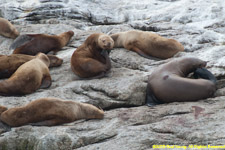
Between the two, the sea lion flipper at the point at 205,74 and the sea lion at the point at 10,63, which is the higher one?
the sea lion flipper at the point at 205,74

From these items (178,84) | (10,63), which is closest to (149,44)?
(178,84)

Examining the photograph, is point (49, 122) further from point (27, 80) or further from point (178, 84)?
point (178, 84)

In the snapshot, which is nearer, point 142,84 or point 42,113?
point 42,113

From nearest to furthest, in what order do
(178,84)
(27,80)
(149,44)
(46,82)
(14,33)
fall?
1. (178,84)
2. (27,80)
3. (46,82)
4. (149,44)
5. (14,33)

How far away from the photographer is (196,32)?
10.4 m

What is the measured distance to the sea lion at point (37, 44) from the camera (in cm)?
1033

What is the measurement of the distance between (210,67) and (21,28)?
661cm

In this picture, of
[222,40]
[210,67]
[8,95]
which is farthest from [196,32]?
[8,95]

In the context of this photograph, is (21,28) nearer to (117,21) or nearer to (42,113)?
(117,21)

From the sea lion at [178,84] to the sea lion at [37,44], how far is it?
12.6ft

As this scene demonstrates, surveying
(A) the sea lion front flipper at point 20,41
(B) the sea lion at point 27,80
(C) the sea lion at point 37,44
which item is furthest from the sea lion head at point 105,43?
(A) the sea lion front flipper at point 20,41

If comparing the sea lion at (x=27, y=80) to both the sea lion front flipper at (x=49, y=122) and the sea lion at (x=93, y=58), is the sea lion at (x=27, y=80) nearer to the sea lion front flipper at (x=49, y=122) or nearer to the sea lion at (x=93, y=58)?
the sea lion at (x=93, y=58)

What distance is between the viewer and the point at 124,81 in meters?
7.82

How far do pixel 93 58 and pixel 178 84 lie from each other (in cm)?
248
